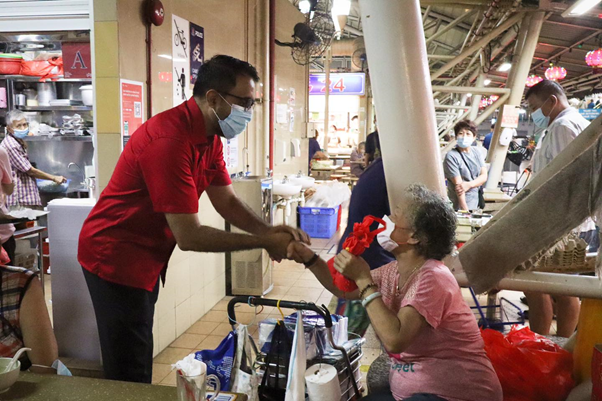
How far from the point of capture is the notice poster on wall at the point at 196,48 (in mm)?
4469

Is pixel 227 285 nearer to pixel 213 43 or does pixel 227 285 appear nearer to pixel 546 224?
pixel 213 43

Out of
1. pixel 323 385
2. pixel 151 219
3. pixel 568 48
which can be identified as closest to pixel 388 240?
pixel 323 385

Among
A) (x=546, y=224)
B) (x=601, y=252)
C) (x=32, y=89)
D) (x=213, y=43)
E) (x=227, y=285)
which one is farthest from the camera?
(x=32, y=89)

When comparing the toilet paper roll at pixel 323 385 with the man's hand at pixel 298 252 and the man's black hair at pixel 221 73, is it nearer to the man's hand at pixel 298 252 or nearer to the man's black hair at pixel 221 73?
the man's hand at pixel 298 252

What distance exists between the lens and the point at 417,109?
2367mm

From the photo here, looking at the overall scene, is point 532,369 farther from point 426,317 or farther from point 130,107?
point 130,107

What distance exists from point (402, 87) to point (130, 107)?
205 centimetres

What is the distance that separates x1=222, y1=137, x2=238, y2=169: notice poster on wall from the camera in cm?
523

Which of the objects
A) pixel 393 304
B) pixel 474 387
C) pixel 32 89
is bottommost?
pixel 474 387

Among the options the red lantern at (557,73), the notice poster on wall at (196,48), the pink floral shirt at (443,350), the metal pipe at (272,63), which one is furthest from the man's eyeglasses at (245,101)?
the red lantern at (557,73)

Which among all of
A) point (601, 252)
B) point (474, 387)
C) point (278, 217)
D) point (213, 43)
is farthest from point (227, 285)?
point (601, 252)

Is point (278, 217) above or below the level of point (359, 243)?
below

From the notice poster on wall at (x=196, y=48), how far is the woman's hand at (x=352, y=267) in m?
3.00

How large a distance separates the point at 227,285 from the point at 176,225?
349 cm
